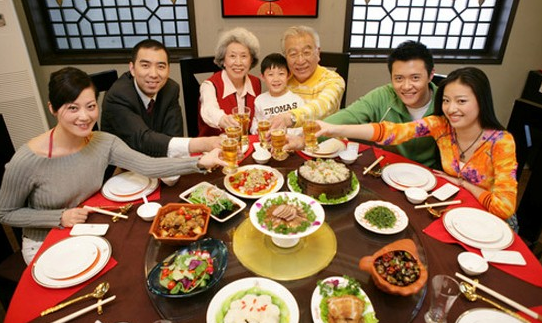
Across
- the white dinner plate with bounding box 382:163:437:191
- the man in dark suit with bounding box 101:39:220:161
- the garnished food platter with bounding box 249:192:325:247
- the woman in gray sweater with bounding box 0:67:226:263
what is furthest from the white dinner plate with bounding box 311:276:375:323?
the man in dark suit with bounding box 101:39:220:161

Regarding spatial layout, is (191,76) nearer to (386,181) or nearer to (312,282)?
(386,181)

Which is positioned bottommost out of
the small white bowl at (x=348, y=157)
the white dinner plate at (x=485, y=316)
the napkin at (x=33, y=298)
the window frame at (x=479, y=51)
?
the napkin at (x=33, y=298)

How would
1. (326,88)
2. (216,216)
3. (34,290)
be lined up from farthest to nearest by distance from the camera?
(326,88) → (216,216) → (34,290)

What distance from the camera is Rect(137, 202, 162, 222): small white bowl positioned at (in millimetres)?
1615

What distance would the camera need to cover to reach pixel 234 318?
1102mm

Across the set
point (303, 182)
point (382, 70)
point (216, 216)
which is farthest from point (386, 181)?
point (382, 70)

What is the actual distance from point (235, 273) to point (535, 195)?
69.1 inches

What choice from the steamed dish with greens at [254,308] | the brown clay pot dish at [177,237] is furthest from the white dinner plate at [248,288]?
the brown clay pot dish at [177,237]

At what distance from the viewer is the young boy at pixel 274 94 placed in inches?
109

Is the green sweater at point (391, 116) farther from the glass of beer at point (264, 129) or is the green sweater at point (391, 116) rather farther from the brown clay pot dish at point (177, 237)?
the brown clay pot dish at point (177, 237)

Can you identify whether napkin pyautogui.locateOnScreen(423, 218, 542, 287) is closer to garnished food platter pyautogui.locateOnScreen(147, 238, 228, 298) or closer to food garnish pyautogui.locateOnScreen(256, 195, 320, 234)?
food garnish pyautogui.locateOnScreen(256, 195, 320, 234)

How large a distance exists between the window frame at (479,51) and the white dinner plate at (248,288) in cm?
346

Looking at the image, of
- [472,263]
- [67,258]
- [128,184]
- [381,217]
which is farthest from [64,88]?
[472,263]

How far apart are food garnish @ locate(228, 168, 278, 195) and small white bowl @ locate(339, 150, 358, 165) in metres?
0.48
